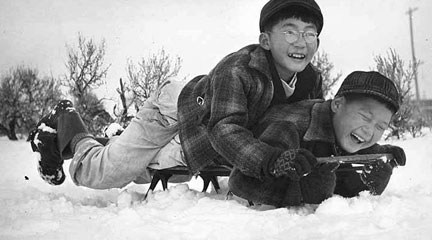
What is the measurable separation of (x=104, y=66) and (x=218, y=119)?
187 inches

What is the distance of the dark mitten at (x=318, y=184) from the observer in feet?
6.23

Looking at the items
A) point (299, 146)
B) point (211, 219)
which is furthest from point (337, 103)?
point (211, 219)

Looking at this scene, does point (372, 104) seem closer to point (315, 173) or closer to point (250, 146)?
point (315, 173)

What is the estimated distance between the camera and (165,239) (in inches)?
55.2

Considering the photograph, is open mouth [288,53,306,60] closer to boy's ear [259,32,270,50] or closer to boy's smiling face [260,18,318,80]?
boy's smiling face [260,18,318,80]

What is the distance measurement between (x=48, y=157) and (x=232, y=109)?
133 cm

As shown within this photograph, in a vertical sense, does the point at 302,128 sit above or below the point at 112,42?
below

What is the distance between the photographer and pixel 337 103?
82.2 inches

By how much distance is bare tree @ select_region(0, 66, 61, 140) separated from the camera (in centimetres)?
243

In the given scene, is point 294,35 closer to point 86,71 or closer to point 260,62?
point 260,62

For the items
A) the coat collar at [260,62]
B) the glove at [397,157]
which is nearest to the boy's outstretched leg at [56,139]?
the coat collar at [260,62]

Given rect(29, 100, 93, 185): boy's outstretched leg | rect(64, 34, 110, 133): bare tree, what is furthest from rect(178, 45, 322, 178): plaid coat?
rect(64, 34, 110, 133): bare tree

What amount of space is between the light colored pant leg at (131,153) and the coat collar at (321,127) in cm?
72

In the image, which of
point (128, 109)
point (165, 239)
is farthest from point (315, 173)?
point (128, 109)
